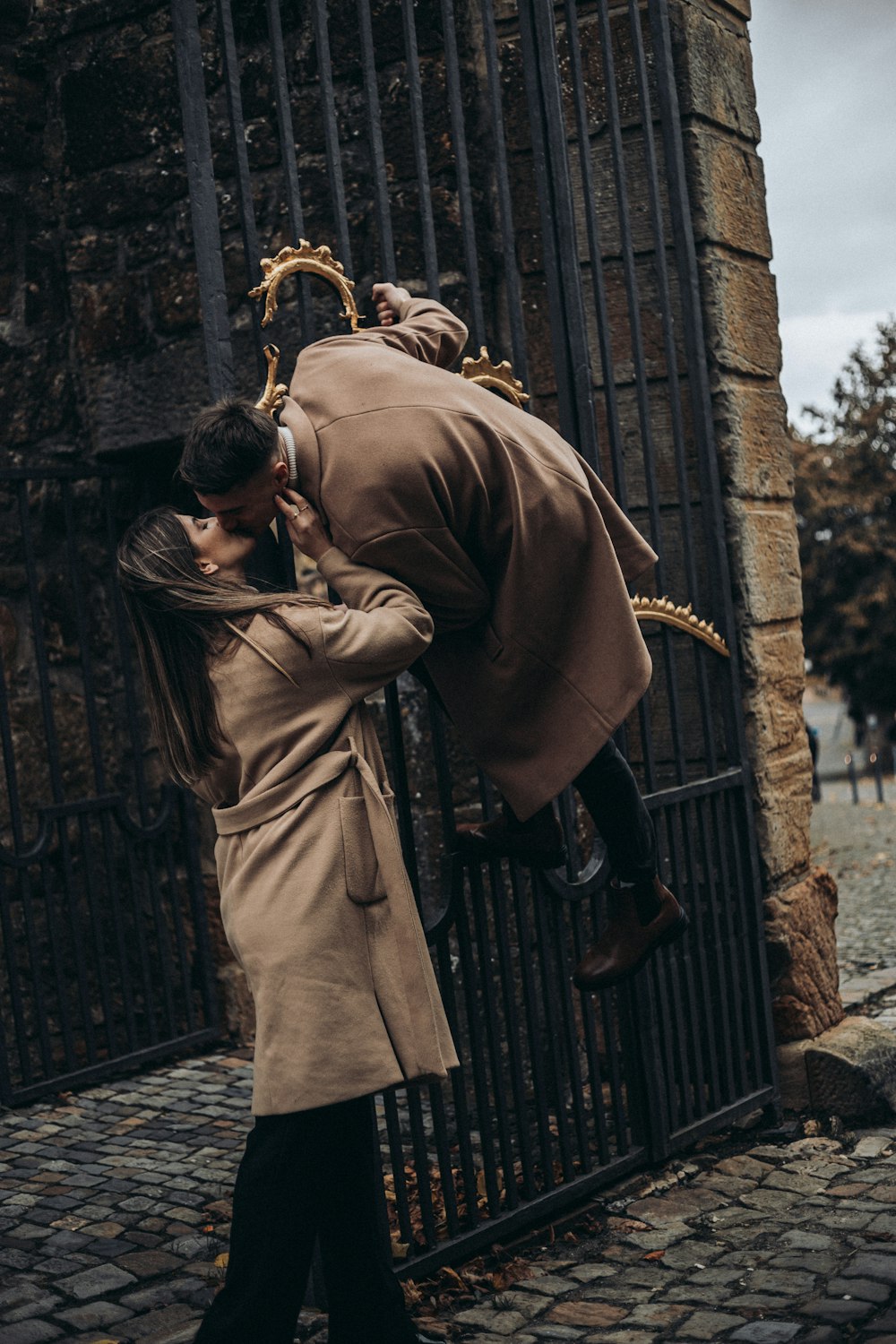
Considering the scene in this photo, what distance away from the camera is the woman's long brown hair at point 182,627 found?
2707mm

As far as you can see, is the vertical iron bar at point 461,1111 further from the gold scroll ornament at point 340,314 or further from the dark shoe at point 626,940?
the gold scroll ornament at point 340,314

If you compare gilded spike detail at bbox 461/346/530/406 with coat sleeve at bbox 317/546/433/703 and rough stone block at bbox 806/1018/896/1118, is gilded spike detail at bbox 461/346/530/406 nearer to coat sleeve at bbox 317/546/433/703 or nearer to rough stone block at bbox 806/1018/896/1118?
coat sleeve at bbox 317/546/433/703

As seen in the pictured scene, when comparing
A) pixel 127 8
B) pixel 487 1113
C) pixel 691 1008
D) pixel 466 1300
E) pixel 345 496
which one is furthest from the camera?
pixel 127 8

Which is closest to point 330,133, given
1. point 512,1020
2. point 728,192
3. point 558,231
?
point 558,231

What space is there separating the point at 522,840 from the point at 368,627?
0.91 m

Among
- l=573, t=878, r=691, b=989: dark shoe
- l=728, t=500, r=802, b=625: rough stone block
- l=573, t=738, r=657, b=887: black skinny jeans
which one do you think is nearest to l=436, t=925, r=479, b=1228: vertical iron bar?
l=573, t=878, r=691, b=989: dark shoe

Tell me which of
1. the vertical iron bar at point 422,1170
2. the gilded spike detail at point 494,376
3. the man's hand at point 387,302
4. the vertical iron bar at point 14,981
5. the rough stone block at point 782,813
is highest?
the man's hand at point 387,302

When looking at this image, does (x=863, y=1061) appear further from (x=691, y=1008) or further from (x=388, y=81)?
(x=388, y=81)

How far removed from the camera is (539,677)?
3104mm

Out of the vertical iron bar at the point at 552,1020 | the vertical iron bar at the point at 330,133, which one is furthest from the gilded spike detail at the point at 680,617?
the vertical iron bar at the point at 330,133

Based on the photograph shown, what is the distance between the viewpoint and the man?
280 cm

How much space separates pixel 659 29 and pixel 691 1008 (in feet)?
9.41

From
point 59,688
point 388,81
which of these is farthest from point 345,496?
point 59,688

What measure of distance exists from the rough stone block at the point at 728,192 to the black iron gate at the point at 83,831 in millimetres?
2387
